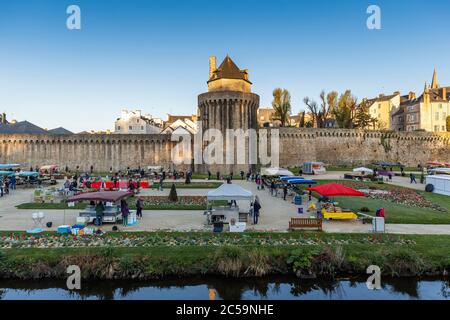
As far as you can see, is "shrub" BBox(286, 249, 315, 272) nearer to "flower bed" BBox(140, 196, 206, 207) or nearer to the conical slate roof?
"flower bed" BBox(140, 196, 206, 207)

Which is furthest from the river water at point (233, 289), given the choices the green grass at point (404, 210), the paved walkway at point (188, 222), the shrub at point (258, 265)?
the green grass at point (404, 210)

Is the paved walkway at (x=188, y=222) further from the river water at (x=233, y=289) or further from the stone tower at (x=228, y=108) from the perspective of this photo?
the stone tower at (x=228, y=108)

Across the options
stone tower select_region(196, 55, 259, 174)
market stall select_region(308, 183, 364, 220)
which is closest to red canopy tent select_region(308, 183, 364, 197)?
market stall select_region(308, 183, 364, 220)

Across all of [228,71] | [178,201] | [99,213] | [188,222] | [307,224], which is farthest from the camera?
[228,71]

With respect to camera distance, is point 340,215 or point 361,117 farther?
point 361,117

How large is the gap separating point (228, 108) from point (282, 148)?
17265 millimetres

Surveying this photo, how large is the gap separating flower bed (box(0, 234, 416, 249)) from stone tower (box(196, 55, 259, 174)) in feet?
127

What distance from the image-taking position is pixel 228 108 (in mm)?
54312

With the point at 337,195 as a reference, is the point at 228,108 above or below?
above

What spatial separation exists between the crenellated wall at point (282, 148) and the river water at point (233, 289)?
49878 millimetres

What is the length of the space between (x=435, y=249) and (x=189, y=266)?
10.2 metres

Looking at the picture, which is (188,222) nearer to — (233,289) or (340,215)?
(233,289)

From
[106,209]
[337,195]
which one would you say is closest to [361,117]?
[337,195]

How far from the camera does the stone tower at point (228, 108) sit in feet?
178
